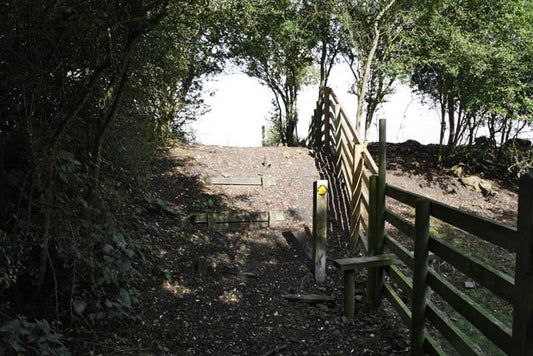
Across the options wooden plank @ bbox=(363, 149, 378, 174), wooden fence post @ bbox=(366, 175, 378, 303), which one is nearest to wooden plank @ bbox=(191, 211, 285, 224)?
wooden plank @ bbox=(363, 149, 378, 174)

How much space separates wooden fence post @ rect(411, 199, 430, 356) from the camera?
10.7 feet

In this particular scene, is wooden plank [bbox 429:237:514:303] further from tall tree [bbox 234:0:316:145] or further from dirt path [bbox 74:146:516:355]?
tall tree [bbox 234:0:316:145]

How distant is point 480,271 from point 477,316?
30 cm

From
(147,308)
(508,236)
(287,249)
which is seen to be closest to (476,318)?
(508,236)

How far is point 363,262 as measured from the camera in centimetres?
438

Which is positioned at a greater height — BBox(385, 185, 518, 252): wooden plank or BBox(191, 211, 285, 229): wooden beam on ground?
BBox(385, 185, 518, 252): wooden plank

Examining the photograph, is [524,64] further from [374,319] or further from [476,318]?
[476,318]

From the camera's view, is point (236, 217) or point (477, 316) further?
point (236, 217)

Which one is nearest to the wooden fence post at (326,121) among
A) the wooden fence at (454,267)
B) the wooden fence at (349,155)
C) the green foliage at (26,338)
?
the wooden fence at (349,155)

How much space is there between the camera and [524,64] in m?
8.89

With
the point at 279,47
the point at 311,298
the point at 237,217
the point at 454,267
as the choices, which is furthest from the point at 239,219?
the point at 279,47

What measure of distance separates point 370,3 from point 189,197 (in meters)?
6.89

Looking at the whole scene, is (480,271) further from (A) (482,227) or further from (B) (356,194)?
(B) (356,194)

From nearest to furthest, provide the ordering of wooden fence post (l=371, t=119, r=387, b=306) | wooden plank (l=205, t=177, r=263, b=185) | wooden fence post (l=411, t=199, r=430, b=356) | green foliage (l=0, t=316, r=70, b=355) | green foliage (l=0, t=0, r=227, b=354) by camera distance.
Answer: green foliage (l=0, t=316, r=70, b=355) → green foliage (l=0, t=0, r=227, b=354) → wooden fence post (l=411, t=199, r=430, b=356) → wooden fence post (l=371, t=119, r=387, b=306) → wooden plank (l=205, t=177, r=263, b=185)
